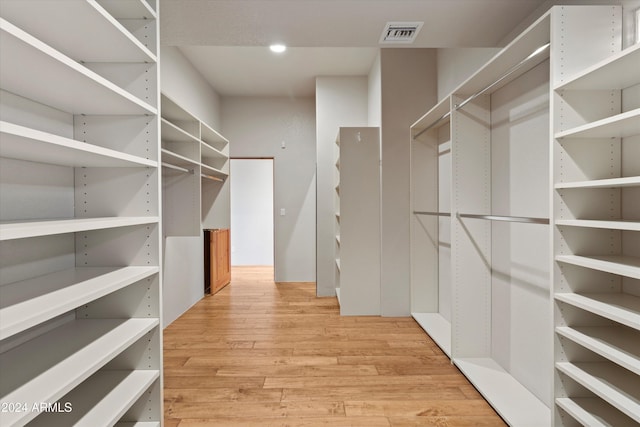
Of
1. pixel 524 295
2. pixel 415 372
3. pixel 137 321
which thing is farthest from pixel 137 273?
pixel 524 295

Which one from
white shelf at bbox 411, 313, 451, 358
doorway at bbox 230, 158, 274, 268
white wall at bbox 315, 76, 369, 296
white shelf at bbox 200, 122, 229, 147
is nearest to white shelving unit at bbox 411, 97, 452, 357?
white shelf at bbox 411, 313, 451, 358

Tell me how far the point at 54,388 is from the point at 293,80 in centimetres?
431

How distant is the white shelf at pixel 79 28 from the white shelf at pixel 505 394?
2.49m

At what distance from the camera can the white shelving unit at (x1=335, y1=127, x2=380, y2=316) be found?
3645 millimetres

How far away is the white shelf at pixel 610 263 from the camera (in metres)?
1.10

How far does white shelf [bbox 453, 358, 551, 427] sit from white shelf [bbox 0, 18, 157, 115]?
7.64 ft

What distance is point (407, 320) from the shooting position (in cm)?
347

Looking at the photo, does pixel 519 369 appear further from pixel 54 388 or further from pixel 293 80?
pixel 293 80

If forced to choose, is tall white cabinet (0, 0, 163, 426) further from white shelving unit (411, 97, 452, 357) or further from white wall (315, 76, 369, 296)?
white wall (315, 76, 369, 296)

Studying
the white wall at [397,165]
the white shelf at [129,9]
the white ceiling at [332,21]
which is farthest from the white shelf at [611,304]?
the white wall at [397,165]

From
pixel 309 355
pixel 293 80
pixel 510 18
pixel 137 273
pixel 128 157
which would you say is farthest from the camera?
pixel 293 80

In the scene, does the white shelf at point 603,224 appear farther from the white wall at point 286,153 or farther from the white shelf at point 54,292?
the white wall at point 286,153

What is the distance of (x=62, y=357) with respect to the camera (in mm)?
1200

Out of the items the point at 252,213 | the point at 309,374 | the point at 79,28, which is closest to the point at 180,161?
the point at 79,28
